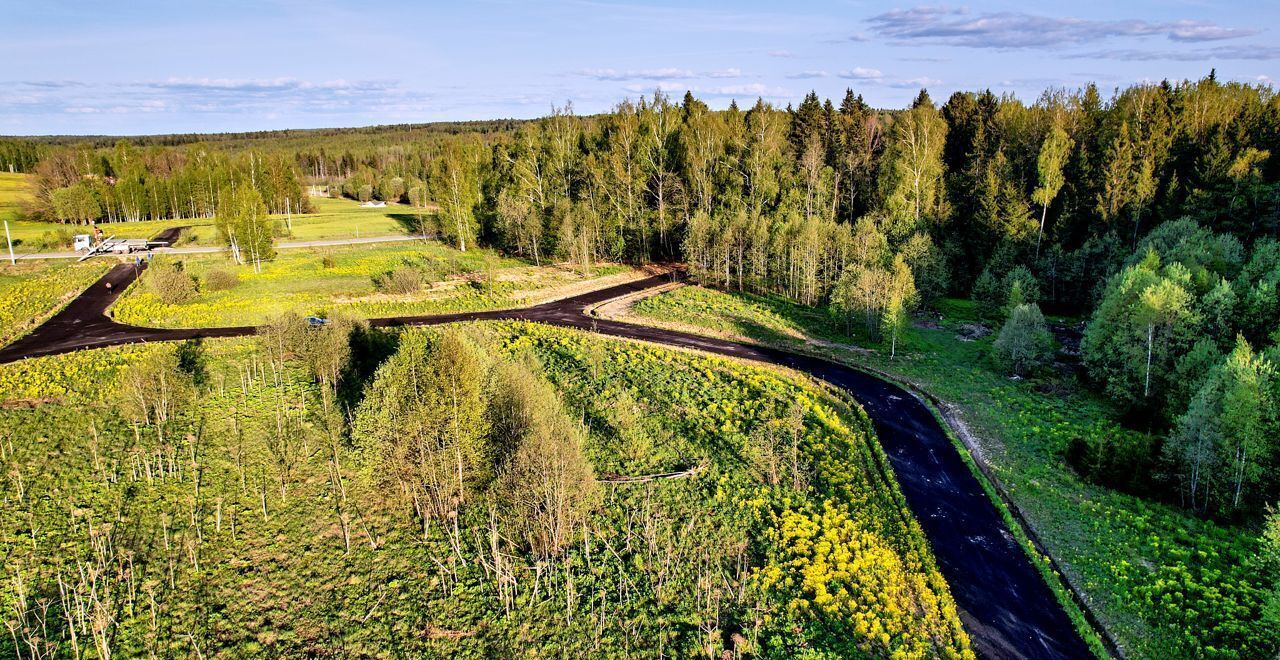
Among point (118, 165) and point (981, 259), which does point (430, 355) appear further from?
point (118, 165)

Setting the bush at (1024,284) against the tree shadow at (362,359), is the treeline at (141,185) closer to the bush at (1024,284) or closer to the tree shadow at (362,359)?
the tree shadow at (362,359)

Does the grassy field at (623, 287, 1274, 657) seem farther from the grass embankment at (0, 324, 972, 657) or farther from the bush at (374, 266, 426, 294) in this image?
the bush at (374, 266, 426, 294)

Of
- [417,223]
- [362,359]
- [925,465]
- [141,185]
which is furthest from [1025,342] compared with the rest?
[141,185]

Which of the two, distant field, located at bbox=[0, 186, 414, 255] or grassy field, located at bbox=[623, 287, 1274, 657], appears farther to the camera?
distant field, located at bbox=[0, 186, 414, 255]

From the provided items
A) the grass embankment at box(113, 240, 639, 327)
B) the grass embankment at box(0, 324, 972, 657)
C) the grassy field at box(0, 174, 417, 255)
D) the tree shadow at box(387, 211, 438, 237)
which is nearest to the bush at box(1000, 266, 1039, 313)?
the grass embankment at box(0, 324, 972, 657)

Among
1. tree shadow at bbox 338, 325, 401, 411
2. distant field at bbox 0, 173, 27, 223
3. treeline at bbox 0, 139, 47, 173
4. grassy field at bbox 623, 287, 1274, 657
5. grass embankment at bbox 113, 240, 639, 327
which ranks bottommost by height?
grassy field at bbox 623, 287, 1274, 657

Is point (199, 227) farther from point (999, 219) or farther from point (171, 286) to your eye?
point (999, 219)
